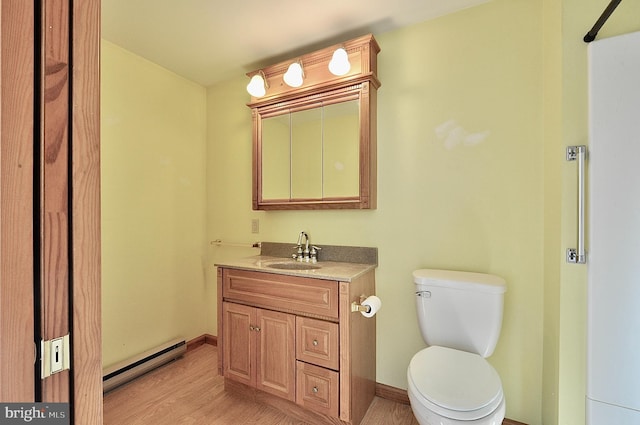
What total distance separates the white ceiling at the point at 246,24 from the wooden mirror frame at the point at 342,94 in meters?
0.13

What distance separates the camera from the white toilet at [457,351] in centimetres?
108

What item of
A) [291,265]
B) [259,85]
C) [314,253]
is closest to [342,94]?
[259,85]

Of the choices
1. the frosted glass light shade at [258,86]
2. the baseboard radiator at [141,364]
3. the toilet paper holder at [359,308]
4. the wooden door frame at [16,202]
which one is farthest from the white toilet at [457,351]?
the baseboard radiator at [141,364]

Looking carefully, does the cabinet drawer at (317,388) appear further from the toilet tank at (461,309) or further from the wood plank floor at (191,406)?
the toilet tank at (461,309)

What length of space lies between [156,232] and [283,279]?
4.16ft

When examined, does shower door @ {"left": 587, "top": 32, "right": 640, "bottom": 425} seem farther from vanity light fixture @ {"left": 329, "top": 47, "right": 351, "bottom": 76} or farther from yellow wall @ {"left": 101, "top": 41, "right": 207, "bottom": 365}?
yellow wall @ {"left": 101, "top": 41, "right": 207, "bottom": 365}

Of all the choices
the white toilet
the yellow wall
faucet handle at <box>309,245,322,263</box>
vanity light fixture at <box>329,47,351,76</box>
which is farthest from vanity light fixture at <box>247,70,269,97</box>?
the white toilet

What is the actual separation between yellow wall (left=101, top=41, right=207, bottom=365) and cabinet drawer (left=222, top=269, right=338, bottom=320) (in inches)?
30.9

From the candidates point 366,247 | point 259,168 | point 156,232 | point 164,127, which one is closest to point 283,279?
point 366,247

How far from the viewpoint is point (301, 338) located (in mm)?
1604

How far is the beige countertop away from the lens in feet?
5.08

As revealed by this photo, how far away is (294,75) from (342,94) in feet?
1.17

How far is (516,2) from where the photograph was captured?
152cm

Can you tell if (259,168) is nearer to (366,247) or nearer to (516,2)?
(366,247)
